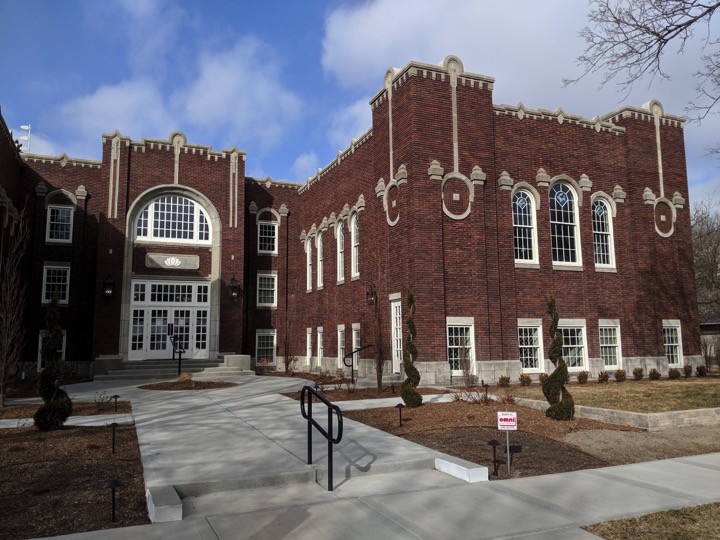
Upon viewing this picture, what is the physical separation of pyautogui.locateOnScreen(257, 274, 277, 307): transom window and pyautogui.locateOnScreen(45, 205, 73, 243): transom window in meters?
9.45

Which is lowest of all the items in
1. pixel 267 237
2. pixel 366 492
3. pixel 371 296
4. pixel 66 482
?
pixel 366 492

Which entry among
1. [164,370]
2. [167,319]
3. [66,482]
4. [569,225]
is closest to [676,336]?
[569,225]

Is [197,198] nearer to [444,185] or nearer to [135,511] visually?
[444,185]

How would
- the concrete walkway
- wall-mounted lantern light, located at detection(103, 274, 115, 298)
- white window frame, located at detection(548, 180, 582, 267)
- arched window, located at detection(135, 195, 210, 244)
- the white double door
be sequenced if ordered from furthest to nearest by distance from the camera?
arched window, located at detection(135, 195, 210, 244), the white double door, wall-mounted lantern light, located at detection(103, 274, 115, 298), white window frame, located at detection(548, 180, 582, 267), the concrete walkway

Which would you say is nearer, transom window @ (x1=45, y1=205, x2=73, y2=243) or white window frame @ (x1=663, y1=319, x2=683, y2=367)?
white window frame @ (x1=663, y1=319, x2=683, y2=367)

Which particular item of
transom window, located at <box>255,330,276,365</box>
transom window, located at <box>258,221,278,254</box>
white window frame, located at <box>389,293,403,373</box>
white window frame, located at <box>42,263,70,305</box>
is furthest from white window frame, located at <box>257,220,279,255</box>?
white window frame, located at <box>389,293,403,373</box>

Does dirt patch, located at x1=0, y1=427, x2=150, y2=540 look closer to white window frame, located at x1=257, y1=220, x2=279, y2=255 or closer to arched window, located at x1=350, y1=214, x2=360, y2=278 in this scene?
arched window, located at x1=350, y1=214, x2=360, y2=278

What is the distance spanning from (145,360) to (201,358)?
8.18ft

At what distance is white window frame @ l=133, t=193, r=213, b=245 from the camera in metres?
26.1

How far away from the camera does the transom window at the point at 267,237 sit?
3006cm

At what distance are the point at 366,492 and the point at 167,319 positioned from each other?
21.7 metres

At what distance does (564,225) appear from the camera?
21906 mm

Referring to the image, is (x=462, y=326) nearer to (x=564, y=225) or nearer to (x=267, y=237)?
(x=564, y=225)

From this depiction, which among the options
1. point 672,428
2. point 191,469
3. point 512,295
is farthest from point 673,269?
point 191,469
